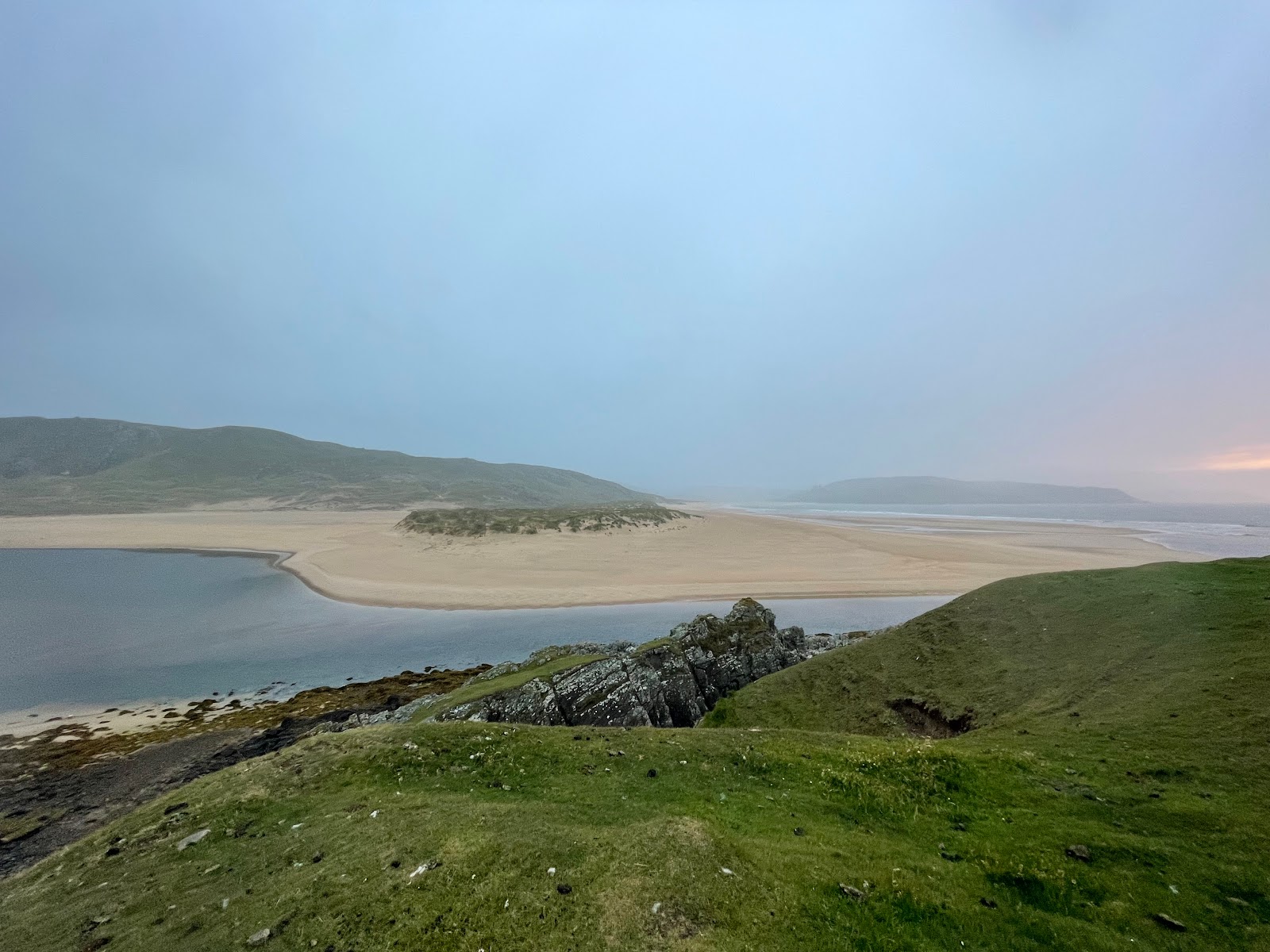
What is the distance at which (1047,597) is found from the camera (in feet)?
67.0

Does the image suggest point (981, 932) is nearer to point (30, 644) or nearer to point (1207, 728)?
point (1207, 728)

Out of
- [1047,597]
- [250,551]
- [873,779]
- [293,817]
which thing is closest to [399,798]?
[293,817]

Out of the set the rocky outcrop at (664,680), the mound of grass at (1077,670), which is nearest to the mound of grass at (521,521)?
the rocky outcrop at (664,680)

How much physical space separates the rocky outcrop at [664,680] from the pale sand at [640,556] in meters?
18.4

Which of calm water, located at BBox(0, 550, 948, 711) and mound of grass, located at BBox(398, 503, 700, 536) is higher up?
mound of grass, located at BBox(398, 503, 700, 536)

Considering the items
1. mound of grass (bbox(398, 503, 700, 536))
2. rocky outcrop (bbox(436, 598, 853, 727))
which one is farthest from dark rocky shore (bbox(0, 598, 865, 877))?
mound of grass (bbox(398, 503, 700, 536))

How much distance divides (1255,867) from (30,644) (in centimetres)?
5666

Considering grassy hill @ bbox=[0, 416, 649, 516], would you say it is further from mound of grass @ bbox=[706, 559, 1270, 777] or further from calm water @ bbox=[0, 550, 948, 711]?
mound of grass @ bbox=[706, 559, 1270, 777]

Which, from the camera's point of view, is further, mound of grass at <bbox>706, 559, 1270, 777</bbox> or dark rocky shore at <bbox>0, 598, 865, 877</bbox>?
dark rocky shore at <bbox>0, 598, 865, 877</bbox>

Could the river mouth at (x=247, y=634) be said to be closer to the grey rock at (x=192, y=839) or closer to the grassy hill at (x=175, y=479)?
the grey rock at (x=192, y=839)

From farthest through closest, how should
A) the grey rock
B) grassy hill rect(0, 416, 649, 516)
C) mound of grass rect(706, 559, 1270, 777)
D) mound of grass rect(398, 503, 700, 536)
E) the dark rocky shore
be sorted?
grassy hill rect(0, 416, 649, 516) < mound of grass rect(398, 503, 700, 536) < the dark rocky shore < mound of grass rect(706, 559, 1270, 777) < the grey rock

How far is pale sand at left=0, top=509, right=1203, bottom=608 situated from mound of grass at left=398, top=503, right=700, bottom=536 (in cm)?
221

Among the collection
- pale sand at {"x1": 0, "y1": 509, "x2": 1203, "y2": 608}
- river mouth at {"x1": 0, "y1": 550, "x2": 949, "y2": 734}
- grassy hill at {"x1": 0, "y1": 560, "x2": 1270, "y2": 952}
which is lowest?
river mouth at {"x1": 0, "y1": 550, "x2": 949, "y2": 734}

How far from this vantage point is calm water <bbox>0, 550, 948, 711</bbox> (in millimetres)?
28344
